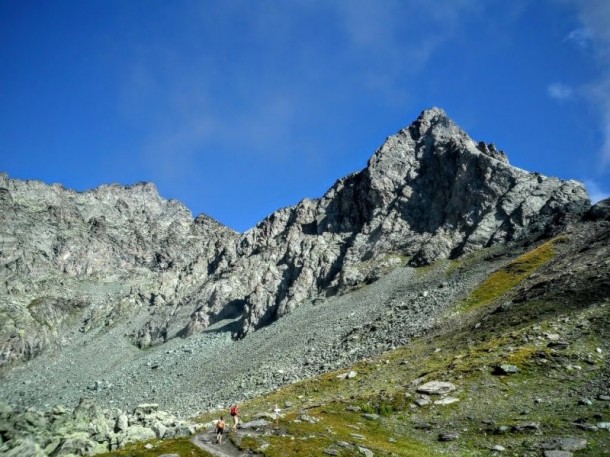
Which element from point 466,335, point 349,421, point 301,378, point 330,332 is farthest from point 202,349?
point 349,421

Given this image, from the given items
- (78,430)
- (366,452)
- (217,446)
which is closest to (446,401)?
(366,452)

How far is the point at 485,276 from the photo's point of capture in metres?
88.4

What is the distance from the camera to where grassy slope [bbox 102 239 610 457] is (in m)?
29.5

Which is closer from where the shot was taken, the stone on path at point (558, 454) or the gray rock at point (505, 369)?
the stone on path at point (558, 454)

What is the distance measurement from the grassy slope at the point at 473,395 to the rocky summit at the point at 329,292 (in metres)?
3.28

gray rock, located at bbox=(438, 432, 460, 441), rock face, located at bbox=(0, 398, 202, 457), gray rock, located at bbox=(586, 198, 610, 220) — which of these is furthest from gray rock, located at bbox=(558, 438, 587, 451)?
gray rock, located at bbox=(586, 198, 610, 220)

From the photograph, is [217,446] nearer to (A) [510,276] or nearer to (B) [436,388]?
(B) [436,388]

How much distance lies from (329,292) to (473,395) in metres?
90.2

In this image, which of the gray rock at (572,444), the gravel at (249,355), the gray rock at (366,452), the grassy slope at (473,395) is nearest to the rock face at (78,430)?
the grassy slope at (473,395)

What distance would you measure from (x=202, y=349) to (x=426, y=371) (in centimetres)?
8499

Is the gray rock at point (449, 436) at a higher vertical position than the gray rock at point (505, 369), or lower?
lower

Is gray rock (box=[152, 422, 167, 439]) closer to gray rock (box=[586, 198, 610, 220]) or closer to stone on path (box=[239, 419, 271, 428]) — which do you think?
stone on path (box=[239, 419, 271, 428])

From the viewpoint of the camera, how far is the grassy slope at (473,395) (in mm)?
29531

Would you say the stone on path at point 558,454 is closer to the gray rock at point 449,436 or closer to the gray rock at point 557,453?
the gray rock at point 557,453
